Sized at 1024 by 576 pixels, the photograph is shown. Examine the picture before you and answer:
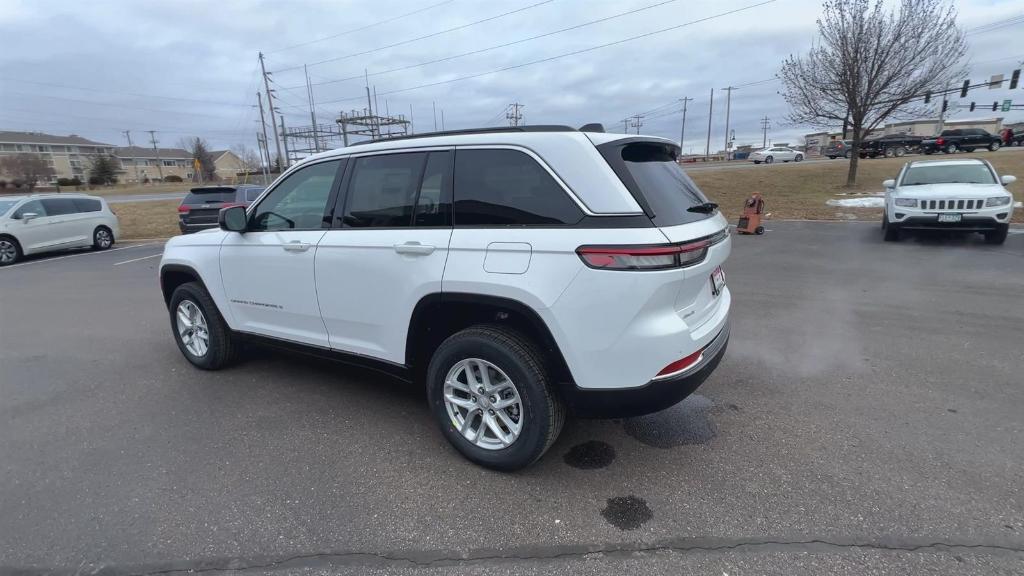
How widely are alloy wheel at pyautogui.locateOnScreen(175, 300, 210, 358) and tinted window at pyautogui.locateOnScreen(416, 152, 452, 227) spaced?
2.56 metres

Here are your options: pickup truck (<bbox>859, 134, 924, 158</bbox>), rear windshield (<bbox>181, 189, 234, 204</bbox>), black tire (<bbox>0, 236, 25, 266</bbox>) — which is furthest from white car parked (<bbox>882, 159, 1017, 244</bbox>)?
pickup truck (<bbox>859, 134, 924, 158</bbox>)

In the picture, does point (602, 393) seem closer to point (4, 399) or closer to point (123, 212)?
Answer: point (4, 399)

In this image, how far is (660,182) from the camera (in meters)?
2.86

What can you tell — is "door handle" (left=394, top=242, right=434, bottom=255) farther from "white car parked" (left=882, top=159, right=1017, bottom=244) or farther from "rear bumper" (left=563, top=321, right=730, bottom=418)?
"white car parked" (left=882, top=159, right=1017, bottom=244)

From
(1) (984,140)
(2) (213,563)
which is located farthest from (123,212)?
(1) (984,140)

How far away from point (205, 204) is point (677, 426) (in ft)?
43.8

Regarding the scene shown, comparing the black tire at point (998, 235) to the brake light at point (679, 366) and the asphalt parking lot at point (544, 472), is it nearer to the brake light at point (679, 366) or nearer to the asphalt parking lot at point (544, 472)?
the asphalt parking lot at point (544, 472)

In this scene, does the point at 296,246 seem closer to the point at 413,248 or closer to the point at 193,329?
the point at 413,248

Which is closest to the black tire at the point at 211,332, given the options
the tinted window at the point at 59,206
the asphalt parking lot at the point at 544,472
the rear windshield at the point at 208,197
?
the asphalt parking lot at the point at 544,472

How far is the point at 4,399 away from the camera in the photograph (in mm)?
4172

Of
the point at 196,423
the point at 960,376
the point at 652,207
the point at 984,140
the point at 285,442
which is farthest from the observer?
the point at 984,140

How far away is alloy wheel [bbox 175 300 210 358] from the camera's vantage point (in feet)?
14.7

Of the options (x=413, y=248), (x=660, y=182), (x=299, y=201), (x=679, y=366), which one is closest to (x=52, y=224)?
(x=299, y=201)

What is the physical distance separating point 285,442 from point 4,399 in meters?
2.76
